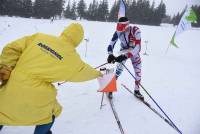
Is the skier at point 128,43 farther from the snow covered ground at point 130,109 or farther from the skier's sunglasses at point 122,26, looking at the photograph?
the snow covered ground at point 130,109

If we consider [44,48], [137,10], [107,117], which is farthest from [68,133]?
[137,10]

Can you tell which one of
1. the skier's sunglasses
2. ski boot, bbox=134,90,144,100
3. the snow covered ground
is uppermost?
the skier's sunglasses

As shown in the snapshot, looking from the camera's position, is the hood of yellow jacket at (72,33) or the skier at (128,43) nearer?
the hood of yellow jacket at (72,33)

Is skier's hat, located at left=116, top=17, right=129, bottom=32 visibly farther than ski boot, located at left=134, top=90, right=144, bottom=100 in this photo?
No

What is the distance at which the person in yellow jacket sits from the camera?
284 cm

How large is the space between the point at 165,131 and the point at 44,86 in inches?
103

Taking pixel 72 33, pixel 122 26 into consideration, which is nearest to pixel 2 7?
pixel 122 26

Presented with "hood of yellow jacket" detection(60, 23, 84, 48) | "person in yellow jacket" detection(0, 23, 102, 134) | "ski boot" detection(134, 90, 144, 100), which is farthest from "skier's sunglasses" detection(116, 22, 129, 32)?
"person in yellow jacket" detection(0, 23, 102, 134)

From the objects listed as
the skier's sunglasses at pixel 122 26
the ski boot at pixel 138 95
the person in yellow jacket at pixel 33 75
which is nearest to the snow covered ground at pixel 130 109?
the ski boot at pixel 138 95

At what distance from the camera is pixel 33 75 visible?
2.82 m

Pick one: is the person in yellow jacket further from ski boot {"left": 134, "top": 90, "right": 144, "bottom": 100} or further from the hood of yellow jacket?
ski boot {"left": 134, "top": 90, "right": 144, "bottom": 100}

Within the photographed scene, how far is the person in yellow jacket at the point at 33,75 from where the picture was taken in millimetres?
2838

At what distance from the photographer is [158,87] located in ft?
25.3

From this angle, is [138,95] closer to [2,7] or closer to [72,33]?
[72,33]
